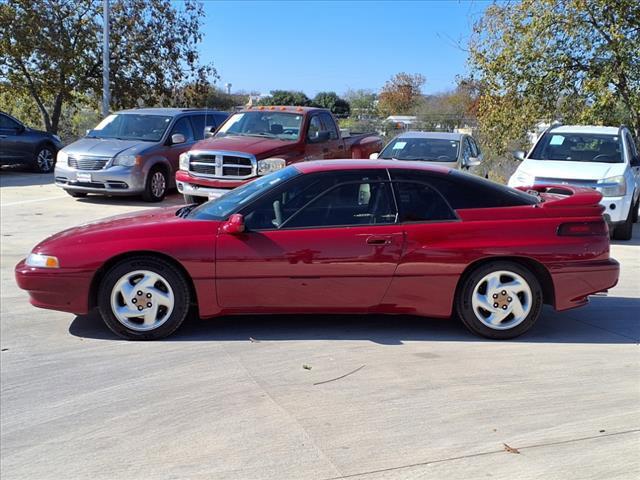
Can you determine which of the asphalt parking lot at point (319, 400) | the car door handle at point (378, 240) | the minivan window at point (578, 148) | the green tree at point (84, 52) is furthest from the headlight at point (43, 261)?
the green tree at point (84, 52)

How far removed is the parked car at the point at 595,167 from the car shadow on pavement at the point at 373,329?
4.12 metres

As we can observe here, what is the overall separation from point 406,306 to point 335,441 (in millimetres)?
1837

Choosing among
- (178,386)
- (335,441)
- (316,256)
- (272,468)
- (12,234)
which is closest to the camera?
(272,468)

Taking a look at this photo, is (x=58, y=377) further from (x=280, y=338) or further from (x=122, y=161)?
(x=122, y=161)

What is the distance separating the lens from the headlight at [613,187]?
31.9ft

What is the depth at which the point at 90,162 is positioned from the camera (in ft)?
40.9

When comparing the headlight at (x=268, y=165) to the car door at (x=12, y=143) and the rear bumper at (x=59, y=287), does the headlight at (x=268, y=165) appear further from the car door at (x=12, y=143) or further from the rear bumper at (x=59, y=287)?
the car door at (x=12, y=143)

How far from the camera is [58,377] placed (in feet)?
14.7

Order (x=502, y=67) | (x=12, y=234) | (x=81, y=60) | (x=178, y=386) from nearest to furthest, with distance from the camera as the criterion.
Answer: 1. (x=178, y=386)
2. (x=12, y=234)
3. (x=502, y=67)
4. (x=81, y=60)

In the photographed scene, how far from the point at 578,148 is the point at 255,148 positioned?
211 inches

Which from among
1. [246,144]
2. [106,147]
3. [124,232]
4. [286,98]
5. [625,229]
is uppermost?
[286,98]

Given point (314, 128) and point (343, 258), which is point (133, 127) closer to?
point (314, 128)

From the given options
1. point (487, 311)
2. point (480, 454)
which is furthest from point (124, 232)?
point (480, 454)

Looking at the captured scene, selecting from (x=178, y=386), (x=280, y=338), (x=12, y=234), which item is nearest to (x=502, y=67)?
(x=12, y=234)
